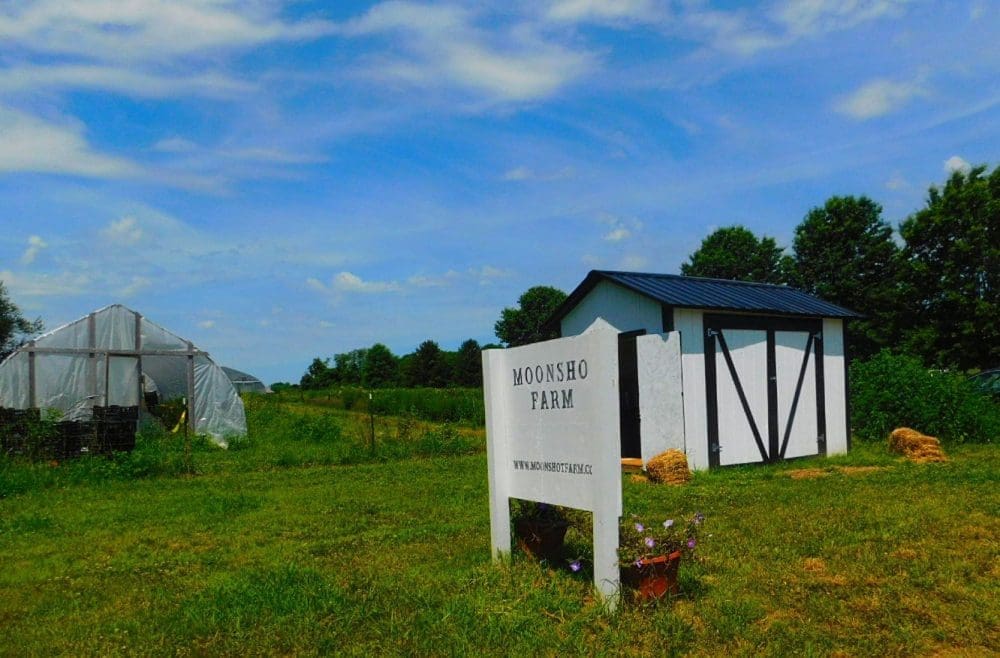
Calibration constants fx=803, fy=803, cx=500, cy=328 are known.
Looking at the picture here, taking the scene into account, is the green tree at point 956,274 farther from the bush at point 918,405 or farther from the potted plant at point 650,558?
the potted plant at point 650,558

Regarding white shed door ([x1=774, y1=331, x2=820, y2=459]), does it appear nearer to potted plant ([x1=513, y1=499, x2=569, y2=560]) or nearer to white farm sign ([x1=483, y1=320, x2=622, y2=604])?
potted plant ([x1=513, y1=499, x2=569, y2=560])

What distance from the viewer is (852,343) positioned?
3153cm

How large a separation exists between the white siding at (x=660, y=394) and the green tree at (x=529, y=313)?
38.7 metres

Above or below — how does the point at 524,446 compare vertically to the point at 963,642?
above

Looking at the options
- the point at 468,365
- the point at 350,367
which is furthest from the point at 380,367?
the point at 468,365

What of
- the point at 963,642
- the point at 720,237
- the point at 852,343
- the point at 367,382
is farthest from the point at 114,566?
the point at 367,382

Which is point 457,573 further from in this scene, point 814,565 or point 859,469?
point 859,469

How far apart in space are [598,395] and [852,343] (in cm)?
2961

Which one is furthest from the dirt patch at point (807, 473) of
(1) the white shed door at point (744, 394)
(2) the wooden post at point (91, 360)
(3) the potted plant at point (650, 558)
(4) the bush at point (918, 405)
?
(2) the wooden post at point (91, 360)

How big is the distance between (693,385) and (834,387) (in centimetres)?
363

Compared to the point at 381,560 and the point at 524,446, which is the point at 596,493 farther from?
the point at 381,560

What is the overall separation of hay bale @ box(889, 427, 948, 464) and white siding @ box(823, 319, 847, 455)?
112 centimetres

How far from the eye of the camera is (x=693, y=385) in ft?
40.9

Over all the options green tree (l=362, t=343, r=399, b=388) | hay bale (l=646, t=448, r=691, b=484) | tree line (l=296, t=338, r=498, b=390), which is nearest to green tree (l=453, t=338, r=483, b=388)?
tree line (l=296, t=338, r=498, b=390)
